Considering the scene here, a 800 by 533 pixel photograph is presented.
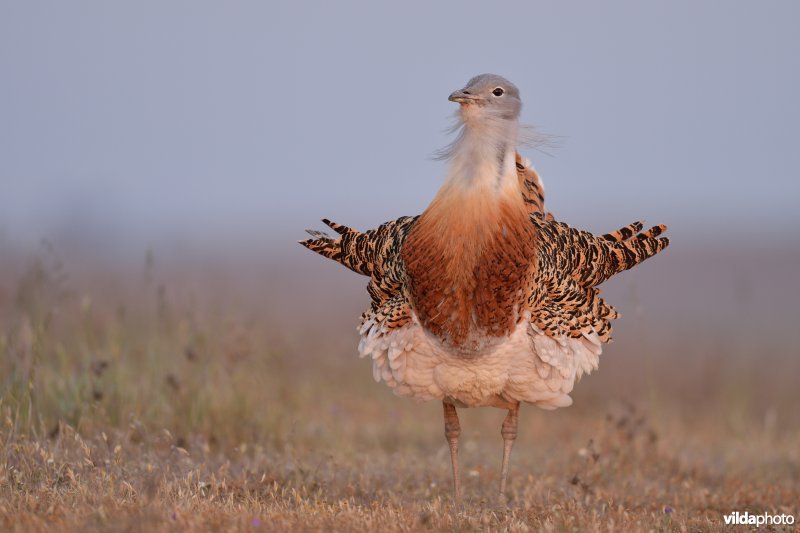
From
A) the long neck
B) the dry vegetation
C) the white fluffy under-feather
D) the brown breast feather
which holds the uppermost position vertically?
the long neck

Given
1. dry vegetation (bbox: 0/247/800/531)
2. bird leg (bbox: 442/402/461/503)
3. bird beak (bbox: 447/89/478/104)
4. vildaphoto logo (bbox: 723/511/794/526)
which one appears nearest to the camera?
dry vegetation (bbox: 0/247/800/531)

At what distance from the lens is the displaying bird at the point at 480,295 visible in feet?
15.5

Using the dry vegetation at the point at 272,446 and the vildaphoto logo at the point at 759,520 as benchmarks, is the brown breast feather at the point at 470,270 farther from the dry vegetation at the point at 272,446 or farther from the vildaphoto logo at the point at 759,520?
the vildaphoto logo at the point at 759,520

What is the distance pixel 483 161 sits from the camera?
4.77 meters

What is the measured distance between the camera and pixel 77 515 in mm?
3844

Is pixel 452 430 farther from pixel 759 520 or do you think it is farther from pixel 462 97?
pixel 462 97

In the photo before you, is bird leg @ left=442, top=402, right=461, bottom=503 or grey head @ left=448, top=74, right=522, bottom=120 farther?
bird leg @ left=442, top=402, right=461, bottom=503

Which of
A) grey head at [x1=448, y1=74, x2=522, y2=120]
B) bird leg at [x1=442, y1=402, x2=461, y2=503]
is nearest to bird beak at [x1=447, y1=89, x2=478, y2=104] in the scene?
grey head at [x1=448, y1=74, x2=522, y2=120]

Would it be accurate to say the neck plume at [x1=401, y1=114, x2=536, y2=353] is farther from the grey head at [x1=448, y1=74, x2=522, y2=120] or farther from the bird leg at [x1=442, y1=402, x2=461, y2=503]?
the bird leg at [x1=442, y1=402, x2=461, y2=503]

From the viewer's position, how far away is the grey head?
15.9ft

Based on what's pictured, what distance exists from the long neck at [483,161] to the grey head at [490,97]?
3.2 inches

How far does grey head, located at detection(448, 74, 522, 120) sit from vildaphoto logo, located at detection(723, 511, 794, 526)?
2278 mm

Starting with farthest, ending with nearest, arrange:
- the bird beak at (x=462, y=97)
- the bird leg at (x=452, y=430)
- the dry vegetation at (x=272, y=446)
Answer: the bird leg at (x=452, y=430), the bird beak at (x=462, y=97), the dry vegetation at (x=272, y=446)

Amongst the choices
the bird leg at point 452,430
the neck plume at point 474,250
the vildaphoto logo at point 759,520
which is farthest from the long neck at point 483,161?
the vildaphoto logo at point 759,520
